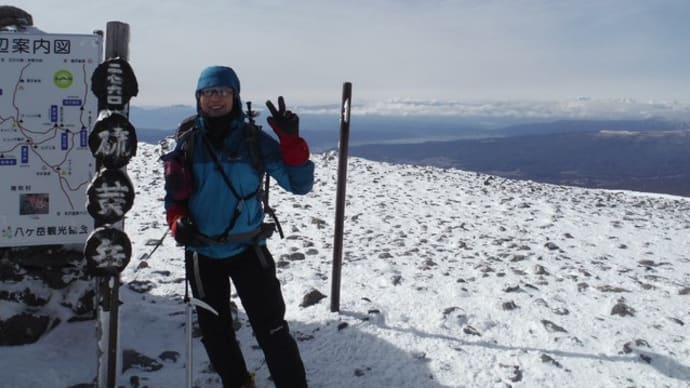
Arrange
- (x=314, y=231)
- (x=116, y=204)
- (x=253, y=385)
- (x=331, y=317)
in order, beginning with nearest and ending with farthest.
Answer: (x=116, y=204), (x=253, y=385), (x=331, y=317), (x=314, y=231)

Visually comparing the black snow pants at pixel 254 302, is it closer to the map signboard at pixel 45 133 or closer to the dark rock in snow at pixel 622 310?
the map signboard at pixel 45 133

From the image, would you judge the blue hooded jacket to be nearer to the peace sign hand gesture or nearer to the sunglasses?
the sunglasses

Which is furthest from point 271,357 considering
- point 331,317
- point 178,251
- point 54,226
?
point 178,251

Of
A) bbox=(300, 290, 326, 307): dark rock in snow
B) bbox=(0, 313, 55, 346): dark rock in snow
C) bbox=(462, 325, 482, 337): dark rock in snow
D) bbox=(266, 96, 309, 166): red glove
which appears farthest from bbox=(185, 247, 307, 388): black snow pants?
bbox=(462, 325, 482, 337): dark rock in snow

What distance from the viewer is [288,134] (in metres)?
3.88

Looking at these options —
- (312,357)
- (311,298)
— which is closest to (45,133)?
(312,357)

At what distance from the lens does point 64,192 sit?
4.75 meters

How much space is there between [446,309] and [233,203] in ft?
12.1

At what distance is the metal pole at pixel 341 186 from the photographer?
234 inches

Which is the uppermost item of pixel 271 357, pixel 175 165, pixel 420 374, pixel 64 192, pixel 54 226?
pixel 175 165

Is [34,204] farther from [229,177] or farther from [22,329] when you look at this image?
[229,177]

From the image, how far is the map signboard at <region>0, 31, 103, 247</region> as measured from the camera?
180 inches

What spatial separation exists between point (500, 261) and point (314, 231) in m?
4.26

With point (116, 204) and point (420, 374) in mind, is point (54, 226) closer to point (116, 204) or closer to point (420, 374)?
point (116, 204)
